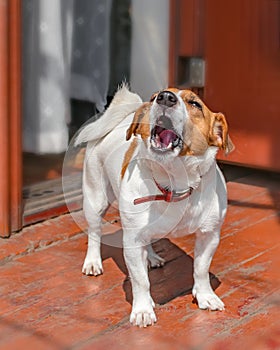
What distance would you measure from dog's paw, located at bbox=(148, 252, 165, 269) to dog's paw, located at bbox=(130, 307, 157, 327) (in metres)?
0.54

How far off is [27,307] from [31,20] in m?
1.58

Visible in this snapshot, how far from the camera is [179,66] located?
445 cm

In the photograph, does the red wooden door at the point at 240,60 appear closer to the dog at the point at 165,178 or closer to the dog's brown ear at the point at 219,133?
the dog at the point at 165,178

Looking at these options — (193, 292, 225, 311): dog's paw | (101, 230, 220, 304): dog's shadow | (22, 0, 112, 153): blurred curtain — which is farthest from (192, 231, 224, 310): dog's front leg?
(22, 0, 112, 153): blurred curtain

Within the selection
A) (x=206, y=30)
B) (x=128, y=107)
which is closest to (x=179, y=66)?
(x=206, y=30)

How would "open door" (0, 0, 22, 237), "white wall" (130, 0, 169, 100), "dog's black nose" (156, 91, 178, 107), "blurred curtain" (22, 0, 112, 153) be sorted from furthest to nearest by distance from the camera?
"white wall" (130, 0, 169, 100)
"blurred curtain" (22, 0, 112, 153)
"open door" (0, 0, 22, 237)
"dog's black nose" (156, 91, 178, 107)

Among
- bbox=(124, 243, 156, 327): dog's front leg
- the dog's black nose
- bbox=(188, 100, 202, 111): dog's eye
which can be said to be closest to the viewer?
the dog's black nose

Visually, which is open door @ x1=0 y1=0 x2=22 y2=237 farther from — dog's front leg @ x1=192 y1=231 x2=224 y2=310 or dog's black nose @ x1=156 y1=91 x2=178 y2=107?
dog's black nose @ x1=156 y1=91 x2=178 y2=107

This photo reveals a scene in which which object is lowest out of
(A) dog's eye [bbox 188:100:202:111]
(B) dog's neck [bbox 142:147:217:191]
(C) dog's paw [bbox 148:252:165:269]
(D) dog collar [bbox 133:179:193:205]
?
(C) dog's paw [bbox 148:252:165:269]

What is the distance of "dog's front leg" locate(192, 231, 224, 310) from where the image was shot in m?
2.79

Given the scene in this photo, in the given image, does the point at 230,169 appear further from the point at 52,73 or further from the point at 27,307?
the point at 27,307

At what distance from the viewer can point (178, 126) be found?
2.41 metres

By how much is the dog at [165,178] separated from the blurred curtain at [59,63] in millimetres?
994

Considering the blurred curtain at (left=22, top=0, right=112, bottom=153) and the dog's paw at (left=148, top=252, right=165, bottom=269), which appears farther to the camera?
the blurred curtain at (left=22, top=0, right=112, bottom=153)
